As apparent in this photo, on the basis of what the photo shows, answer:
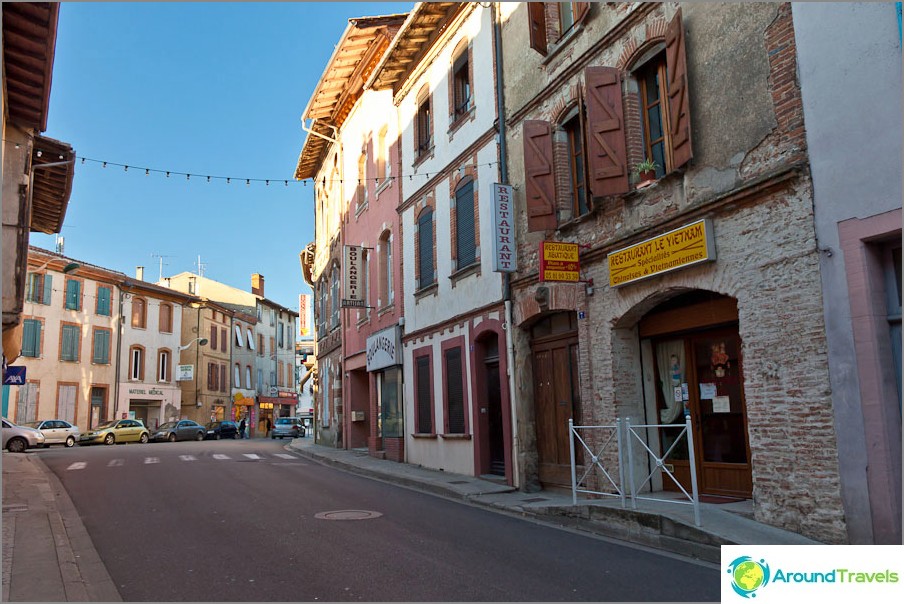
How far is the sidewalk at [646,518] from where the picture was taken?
7172mm

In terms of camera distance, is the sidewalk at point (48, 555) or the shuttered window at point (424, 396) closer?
the sidewalk at point (48, 555)

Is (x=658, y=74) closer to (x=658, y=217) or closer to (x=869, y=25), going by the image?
(x=658, y=217)

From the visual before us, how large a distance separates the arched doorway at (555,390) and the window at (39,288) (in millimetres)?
30083

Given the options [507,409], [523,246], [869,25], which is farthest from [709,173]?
[507,409]

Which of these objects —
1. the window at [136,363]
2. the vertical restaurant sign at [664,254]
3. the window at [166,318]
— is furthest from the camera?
the window at [166,318]

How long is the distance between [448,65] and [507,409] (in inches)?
307

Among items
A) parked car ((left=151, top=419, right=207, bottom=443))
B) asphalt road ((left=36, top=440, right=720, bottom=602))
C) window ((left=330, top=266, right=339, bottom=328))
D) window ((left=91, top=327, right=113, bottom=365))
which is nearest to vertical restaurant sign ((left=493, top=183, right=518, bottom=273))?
asphalt road ((left=36, top=440, right=720, bottom=602))

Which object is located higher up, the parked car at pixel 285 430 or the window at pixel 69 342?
the window at pixel 69 342

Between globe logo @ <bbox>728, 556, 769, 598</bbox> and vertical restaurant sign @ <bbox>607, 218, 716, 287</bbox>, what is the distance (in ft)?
15.7

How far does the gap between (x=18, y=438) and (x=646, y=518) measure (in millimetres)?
26890

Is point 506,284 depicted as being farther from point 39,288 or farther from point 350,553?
point 39,288

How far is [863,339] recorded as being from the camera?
6.93 metres

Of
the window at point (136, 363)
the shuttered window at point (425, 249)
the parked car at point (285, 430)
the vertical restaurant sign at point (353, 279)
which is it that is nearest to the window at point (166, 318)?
the window at point (136, 363)

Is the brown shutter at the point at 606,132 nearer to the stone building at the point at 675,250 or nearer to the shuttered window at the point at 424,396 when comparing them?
the stone building at the point at 675,250
